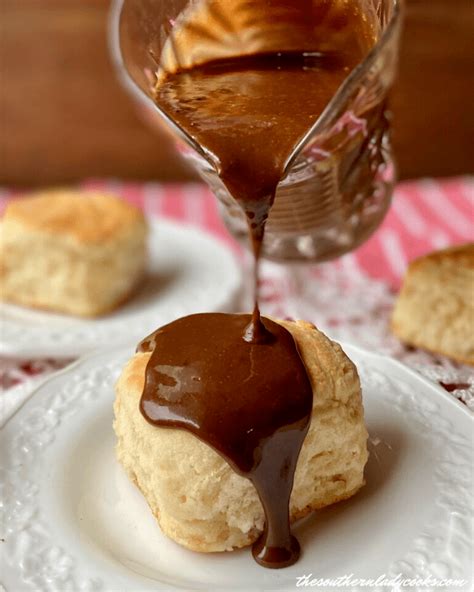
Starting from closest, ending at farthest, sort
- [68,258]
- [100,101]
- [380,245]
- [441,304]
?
[441,304], [68,258], [380,245], [100,101]

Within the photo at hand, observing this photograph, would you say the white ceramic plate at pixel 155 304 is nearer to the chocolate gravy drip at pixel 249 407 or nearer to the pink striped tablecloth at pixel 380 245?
the pink striped tablecloth at pixel 380 245

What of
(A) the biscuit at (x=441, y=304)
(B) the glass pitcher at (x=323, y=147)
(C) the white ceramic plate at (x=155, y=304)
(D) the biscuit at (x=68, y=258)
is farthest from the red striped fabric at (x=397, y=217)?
(B) the glass pitcher at (x=323, y=147)

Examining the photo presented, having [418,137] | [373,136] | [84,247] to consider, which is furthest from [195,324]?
[418,137]

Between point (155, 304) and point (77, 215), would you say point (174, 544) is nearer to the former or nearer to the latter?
point (155, 304)

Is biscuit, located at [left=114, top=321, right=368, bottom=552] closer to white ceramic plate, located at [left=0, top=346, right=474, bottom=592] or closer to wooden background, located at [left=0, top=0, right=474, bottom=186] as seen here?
white ceramic plate, located at [left=0, top=346, right=474, bottom=592]

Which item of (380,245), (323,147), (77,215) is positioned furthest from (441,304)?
(77,215)

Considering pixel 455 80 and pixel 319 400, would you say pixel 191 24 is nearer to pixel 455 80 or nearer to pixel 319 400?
pixel 319 400

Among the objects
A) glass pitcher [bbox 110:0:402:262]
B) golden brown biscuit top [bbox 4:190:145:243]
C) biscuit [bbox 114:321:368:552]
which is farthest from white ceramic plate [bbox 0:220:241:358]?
biscuit [bbox 114:321:368:552]
